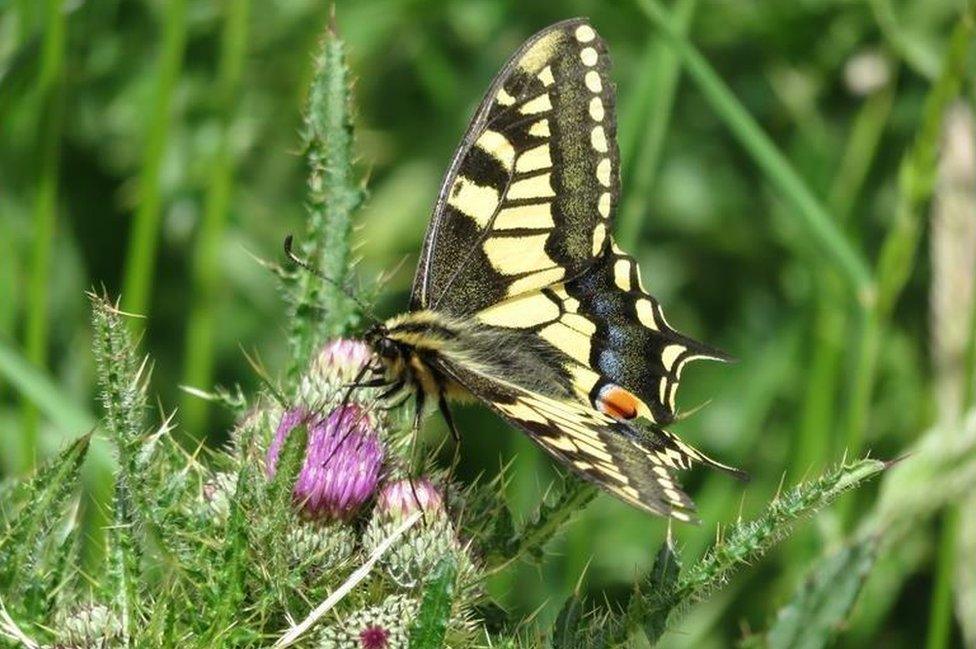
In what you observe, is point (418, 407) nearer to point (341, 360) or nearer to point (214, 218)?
point (341, 360)

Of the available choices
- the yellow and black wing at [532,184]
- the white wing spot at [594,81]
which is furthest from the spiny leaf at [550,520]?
the white wing spot at [594,81]

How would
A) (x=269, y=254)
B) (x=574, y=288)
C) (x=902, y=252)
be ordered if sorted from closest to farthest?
1. (x=574, y=288)
2. (x=902, y=252)
3. (x=269, y=254)

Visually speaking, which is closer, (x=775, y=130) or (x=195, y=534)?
A: (x=195, y=534)

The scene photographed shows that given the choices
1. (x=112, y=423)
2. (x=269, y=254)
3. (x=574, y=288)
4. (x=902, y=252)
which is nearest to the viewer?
(x=112, y=423)

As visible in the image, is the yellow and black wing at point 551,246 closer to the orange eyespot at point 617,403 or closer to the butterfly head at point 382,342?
the orange eyespot at point 617,403

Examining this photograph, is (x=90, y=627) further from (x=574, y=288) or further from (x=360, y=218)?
(x=360, y=218)

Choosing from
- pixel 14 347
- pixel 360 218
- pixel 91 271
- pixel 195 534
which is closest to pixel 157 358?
pixel 91 271
